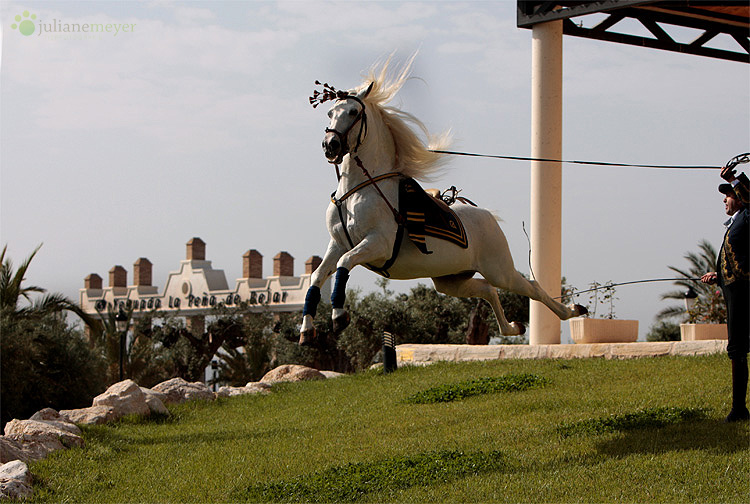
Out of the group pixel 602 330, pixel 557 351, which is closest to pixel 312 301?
pixel 557 351

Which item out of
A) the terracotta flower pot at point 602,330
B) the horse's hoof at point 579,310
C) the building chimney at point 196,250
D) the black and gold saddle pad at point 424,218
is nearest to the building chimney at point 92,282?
the building chimney at point 196,250

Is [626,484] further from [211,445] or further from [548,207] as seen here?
[548,207]

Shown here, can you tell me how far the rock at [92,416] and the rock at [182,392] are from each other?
2.54 metres

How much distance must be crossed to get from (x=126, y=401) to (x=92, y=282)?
39.7 m

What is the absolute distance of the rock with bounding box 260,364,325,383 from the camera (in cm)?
2059

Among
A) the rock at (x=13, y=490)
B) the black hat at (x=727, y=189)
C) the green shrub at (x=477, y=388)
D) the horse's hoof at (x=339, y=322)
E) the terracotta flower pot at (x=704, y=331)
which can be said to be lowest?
the rock at (x=13, y=490)

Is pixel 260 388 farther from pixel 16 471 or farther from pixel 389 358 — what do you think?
pixel 16 471

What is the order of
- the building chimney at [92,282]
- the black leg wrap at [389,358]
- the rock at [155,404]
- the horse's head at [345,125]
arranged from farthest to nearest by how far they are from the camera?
the building chimney at [92,282]
the black leg wrap at [389,358]
the rock at [155,404]
the horse's head at [345,125]

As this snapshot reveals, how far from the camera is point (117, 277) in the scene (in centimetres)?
5197

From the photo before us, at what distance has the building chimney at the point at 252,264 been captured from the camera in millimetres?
45281

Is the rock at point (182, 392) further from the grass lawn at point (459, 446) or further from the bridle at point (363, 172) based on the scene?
the bridle at point (363, 172)

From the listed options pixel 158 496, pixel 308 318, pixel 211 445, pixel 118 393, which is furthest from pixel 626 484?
pixel 118 393

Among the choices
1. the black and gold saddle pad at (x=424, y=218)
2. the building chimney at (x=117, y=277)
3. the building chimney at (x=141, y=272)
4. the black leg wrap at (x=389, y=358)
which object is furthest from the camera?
the building chimney at (x=117, y=277)

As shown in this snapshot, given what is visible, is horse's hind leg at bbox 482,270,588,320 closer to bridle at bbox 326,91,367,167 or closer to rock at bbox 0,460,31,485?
bridle at bbox 326,91,367,167
